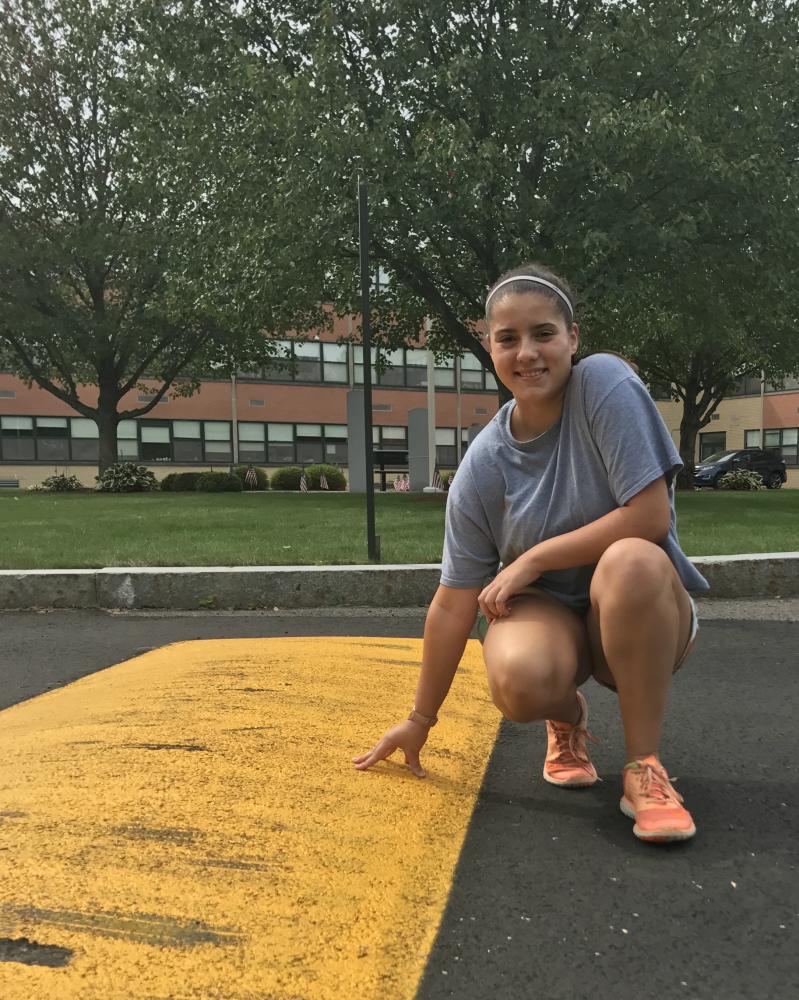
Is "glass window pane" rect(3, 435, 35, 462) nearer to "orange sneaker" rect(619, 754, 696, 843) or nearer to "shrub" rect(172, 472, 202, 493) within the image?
"shrub" rect(172, 472, 202, 493)

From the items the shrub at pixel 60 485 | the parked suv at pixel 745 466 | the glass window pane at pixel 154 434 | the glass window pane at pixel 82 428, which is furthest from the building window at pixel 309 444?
the parked suv at pixel 745 466

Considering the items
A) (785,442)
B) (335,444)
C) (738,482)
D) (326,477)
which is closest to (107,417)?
(326,477)

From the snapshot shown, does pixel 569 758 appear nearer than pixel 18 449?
Yes

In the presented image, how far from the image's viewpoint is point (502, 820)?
231 cm

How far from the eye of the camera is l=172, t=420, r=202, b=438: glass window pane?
3725 centimetres

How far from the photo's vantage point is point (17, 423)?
116 ft

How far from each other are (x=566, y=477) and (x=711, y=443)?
156ft

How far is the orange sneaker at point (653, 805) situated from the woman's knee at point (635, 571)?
0.51 meters

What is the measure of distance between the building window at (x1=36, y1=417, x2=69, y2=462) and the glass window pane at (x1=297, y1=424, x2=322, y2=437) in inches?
428

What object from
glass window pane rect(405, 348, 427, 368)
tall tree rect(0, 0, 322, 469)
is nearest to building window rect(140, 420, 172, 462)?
tall tree rect(0, 0, 322, 469)

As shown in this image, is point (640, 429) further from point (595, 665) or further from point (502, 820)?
point (502, 820)

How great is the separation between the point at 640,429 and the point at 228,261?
42.8 ft

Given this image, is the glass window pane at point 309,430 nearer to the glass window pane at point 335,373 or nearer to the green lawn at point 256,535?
the glass window pane at point 335,373

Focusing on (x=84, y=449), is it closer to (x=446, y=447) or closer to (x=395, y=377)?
(x=395, y=377)
